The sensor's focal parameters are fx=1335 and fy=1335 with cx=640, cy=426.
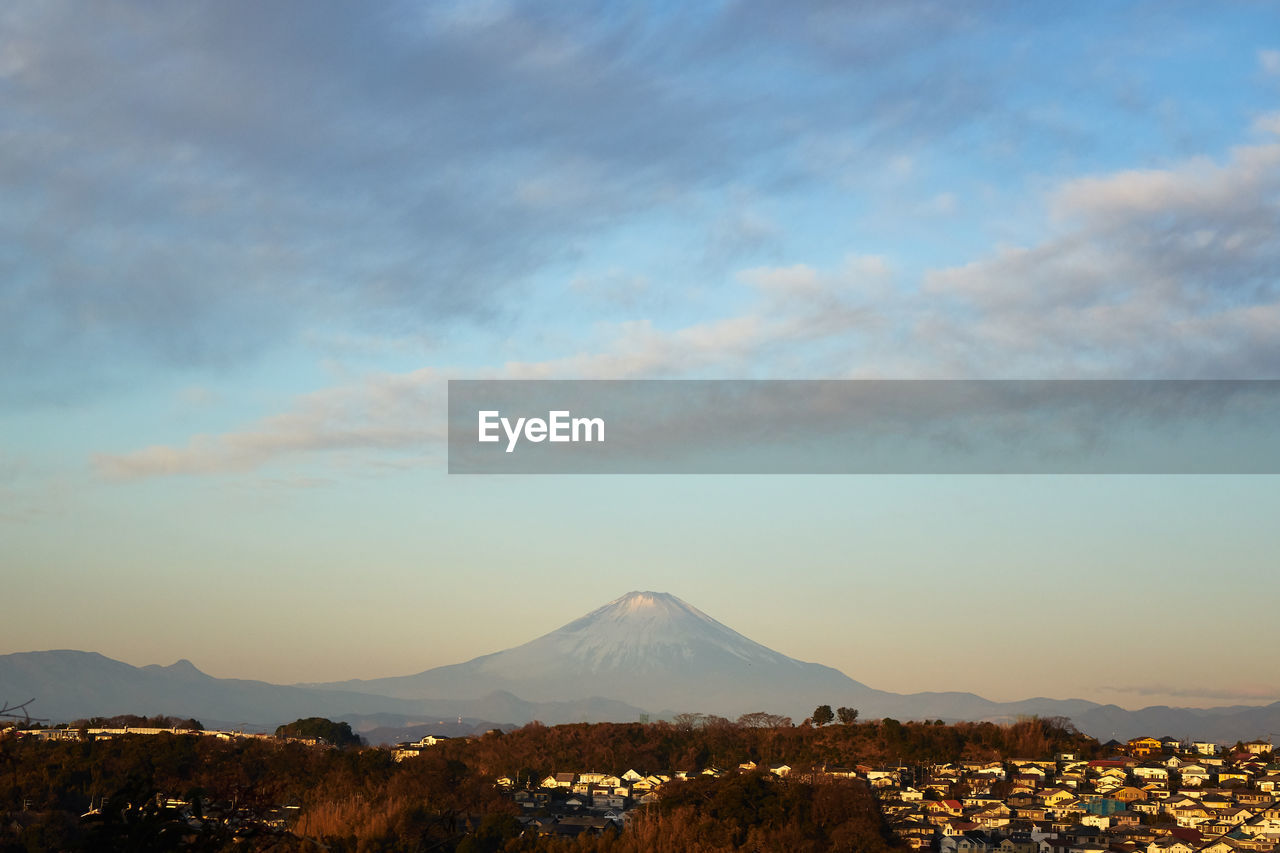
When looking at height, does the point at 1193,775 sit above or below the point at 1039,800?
above

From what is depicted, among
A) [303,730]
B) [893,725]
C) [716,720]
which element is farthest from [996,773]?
[303,730]

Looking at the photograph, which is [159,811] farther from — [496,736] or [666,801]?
[496,736]

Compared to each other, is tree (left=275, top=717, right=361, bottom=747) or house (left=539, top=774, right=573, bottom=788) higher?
tree (left=275, top=717, right=361, bottom=747)

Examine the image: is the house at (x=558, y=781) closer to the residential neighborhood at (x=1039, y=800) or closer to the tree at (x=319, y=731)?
the residential neighborhood at (x=1039, y=800)

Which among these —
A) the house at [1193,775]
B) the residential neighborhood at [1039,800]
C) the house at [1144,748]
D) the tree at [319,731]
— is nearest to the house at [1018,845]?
the residential neighborhood at [1039,800]

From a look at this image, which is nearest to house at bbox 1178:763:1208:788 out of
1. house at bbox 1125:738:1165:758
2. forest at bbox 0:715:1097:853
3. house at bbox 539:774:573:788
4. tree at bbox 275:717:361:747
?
forest at bbox 0:715:1097:853

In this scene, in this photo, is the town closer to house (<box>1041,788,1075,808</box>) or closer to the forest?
house (<box>1041,788,1075,808</box>)

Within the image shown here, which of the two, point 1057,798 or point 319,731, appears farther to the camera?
point 319,731

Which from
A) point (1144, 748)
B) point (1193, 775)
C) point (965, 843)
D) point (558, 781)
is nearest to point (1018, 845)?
point (965, 843)

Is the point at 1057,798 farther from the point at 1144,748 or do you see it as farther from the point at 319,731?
the point at 319,731
